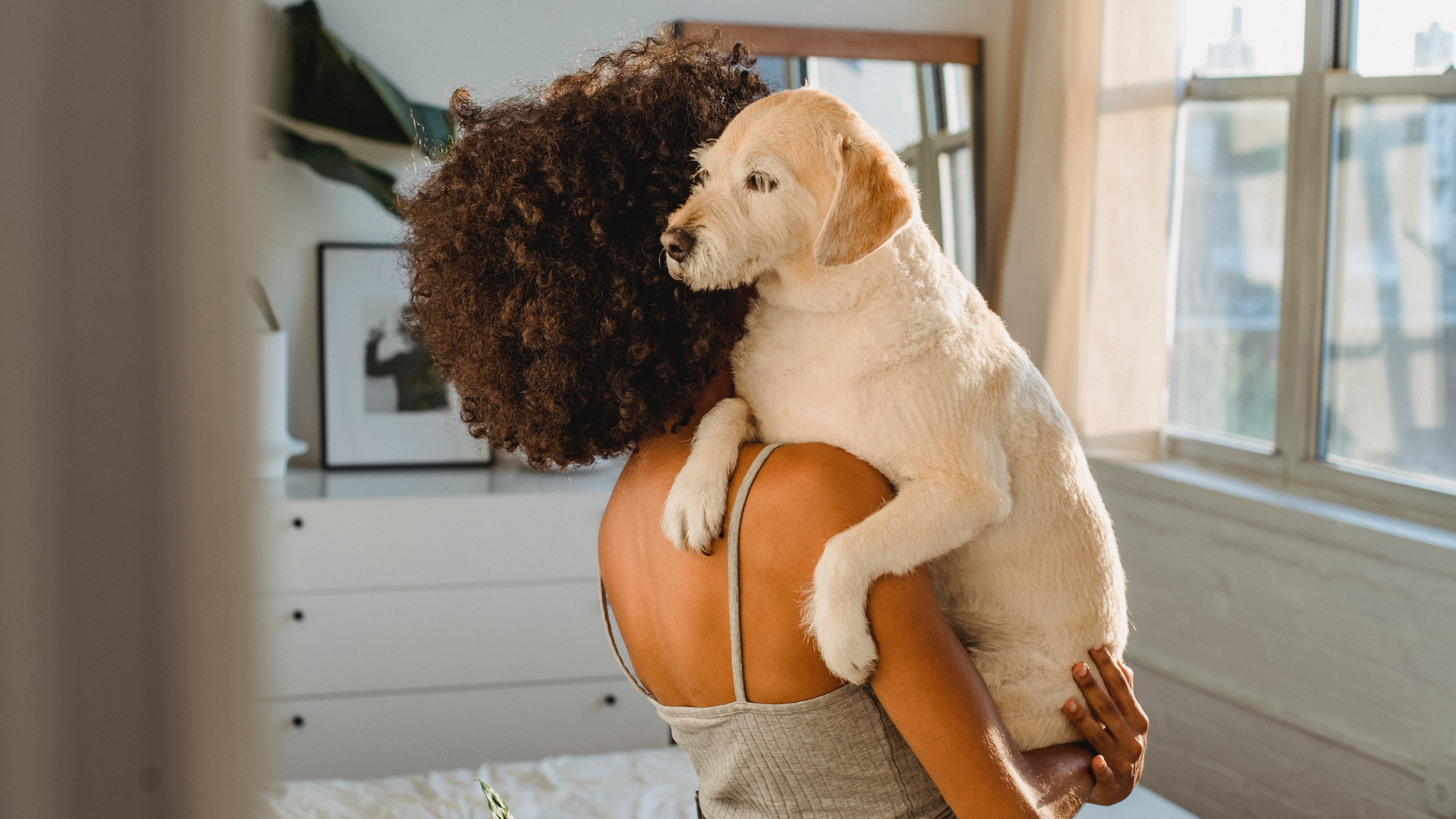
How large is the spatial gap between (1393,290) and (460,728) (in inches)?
99.6

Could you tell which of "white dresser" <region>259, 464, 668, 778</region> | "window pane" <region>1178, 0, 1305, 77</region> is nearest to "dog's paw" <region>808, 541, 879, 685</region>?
"white dresser" <region>259, 464, 668, 778</region>

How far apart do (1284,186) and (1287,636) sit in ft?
3.59

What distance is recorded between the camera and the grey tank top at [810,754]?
2.59 feet

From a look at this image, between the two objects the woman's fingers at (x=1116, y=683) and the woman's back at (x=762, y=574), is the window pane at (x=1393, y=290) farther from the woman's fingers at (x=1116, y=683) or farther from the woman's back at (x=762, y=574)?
the woman's back at (x=762, y=574)

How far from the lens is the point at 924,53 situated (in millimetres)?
3107

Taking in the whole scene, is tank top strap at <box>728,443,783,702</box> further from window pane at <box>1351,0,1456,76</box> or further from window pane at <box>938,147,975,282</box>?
window pane at <box>938,147,975,282</box>

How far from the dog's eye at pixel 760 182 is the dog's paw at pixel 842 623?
0.32 meters

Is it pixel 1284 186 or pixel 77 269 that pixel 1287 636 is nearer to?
pixel 1284 186

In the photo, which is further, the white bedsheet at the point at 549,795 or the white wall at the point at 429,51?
the white wall at the point at 429,51

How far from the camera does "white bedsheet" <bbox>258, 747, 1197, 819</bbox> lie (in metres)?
1.63

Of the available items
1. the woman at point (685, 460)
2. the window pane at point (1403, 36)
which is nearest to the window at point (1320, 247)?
the window pane at point (1403, 36)

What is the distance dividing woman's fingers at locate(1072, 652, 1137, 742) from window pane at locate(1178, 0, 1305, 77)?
207cm

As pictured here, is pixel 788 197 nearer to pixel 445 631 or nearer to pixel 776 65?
pixel 445 631

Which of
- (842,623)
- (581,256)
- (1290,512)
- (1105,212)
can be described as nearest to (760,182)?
(581,256)
